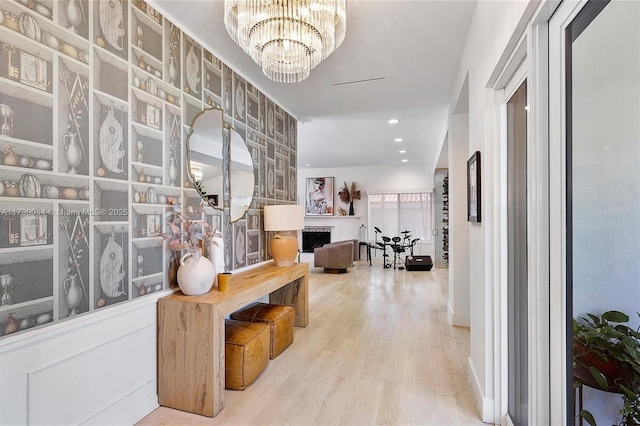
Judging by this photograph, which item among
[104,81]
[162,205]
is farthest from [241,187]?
[104,81]

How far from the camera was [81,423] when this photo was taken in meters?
1.67

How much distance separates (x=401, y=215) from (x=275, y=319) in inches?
271

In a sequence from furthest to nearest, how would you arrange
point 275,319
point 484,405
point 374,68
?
point 374,68, point 275,319, point 484,405

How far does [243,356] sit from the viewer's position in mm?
2340

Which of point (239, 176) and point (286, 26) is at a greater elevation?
point (286, 26)

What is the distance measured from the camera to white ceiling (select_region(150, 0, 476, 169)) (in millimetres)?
2230

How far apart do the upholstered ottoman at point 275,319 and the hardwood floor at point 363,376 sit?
104 mm

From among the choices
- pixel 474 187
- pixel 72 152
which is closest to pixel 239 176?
pixel 72 152

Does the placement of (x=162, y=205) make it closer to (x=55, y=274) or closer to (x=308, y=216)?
(x=55, y=274)

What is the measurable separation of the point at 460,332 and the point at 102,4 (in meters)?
4.14

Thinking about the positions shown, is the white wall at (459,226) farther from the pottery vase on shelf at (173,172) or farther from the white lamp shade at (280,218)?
the pottery vase on shelf at (173,172)

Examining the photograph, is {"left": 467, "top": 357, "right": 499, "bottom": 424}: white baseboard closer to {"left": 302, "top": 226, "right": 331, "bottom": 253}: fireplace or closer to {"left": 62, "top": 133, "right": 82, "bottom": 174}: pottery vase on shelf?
{"left": 62, "top": 133, "right": 82, "bottom": 174}: pottery vase on shelf

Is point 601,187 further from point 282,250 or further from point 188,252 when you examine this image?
point 282,250

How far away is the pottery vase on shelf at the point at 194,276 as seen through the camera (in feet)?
7.13
